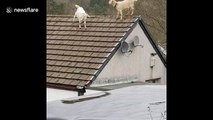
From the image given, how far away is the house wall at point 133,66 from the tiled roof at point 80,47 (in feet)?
0.47

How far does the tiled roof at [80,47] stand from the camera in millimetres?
5059

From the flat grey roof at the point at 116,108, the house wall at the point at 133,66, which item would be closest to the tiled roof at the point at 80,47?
the house wall at the point at 133,66

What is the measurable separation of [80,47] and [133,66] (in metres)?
0.90

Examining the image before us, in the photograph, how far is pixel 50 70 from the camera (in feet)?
17.2

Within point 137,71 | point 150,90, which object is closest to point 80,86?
point 137,71

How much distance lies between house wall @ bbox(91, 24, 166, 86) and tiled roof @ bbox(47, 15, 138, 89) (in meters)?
0.14

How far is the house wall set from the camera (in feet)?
17.8

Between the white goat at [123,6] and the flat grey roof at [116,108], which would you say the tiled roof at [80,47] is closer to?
the white goat at [123,6]
